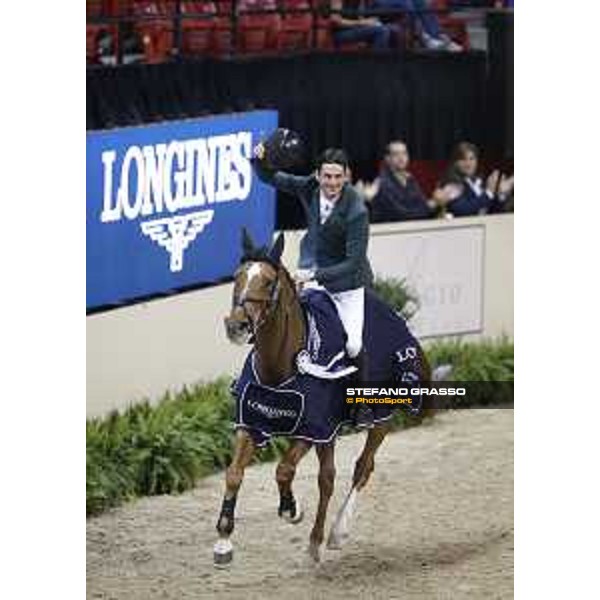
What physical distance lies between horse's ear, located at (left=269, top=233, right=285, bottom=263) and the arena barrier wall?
0.02 meters

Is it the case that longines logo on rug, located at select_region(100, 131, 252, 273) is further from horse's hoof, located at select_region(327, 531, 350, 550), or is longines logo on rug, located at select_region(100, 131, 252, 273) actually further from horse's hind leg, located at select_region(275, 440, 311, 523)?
horse's hoof, located at select_region(327, 531, 350, 550)

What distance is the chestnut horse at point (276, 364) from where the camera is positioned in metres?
10.9

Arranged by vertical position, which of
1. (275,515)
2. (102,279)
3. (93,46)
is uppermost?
(93,46)

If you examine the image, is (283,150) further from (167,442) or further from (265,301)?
(167,442)

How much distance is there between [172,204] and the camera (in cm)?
1105

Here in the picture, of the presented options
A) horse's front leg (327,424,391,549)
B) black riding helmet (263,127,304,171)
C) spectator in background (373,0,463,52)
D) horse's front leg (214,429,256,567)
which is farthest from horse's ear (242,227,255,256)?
spectator in background (373,0,463,52)

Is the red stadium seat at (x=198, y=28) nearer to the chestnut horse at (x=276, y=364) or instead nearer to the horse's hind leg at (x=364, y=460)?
the chestnut horse at (x=276, y=364)
